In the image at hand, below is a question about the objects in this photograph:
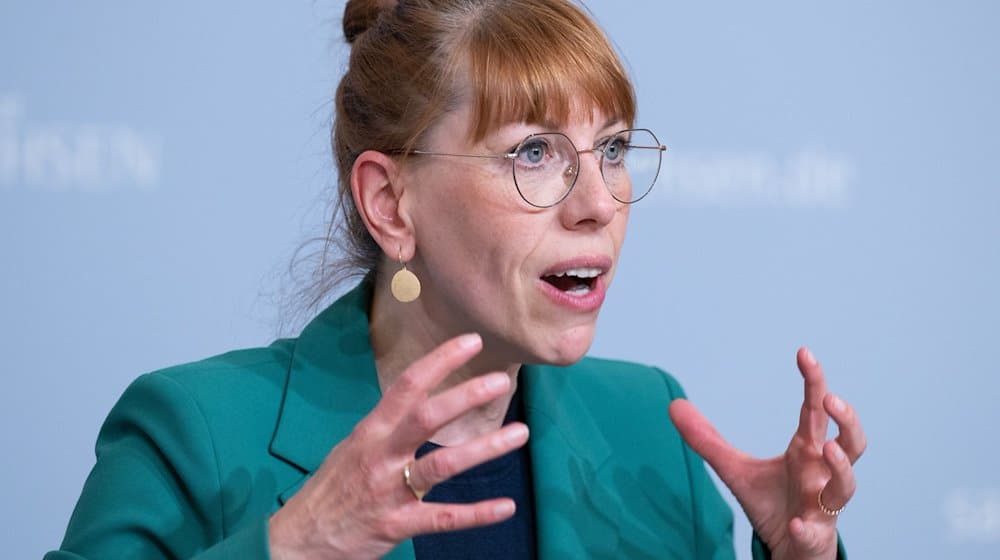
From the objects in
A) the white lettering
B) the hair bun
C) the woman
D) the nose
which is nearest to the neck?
the woman

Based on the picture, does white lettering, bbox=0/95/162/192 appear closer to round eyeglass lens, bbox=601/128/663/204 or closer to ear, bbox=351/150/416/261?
ear, bbox=351/150/416/261

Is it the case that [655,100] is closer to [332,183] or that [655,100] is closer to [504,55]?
[332,183]

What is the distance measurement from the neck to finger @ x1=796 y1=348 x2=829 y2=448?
1.26ft

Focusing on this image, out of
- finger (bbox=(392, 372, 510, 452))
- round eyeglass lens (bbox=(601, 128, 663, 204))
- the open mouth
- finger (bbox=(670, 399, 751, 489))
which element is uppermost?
round eyeglass lens (bbox=(601, 128, 663, 204))

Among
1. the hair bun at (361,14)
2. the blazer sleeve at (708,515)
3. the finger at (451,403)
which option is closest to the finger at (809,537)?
the blazer sleeve at (708,515)

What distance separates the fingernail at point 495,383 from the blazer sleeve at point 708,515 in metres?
0.70

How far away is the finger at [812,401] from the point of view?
4.86 ft

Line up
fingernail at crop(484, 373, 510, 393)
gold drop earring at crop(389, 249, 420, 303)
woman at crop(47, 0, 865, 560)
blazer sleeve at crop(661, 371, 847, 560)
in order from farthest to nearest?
blazer sleeve at crop(661, 371, 847, 560) → gold drop earring at crop(389, 249, 420, 303) → woman at crop(47, 0, 865, 560) → fingernail at crop(484, 373, 510, 393)

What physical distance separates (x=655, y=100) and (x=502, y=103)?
0.95 m

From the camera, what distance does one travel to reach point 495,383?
121cm

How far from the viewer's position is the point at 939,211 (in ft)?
8.39

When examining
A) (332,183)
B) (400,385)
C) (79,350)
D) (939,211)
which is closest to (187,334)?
(79,350)

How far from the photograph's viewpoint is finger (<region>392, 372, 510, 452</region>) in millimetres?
1214

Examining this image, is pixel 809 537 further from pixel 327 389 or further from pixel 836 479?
pixel 327 389
